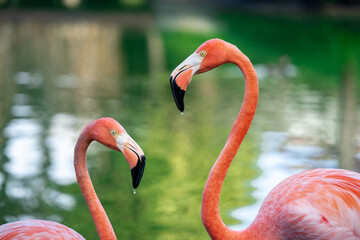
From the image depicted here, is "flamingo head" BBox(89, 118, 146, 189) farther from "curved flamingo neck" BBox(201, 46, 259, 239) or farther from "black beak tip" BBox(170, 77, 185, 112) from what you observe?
"curved flamingo neck" BBox(201, 46, 259, 239)

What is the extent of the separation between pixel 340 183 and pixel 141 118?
5.27m

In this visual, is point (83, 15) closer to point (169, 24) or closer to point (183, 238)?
point (169, 24)

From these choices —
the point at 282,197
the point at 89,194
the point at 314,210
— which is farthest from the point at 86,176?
the point at 314,210

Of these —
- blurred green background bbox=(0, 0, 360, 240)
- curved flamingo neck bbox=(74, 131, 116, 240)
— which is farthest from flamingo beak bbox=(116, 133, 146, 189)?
blurred green background bbox=(0, 0, 360, 240)

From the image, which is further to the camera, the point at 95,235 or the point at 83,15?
the point at 83,15

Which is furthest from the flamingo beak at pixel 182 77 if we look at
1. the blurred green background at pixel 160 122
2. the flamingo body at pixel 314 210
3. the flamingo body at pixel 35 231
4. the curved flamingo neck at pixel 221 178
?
the blurred green background at pixel 160 122

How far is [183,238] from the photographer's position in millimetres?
4395

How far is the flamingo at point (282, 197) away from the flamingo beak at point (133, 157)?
11.9 inches

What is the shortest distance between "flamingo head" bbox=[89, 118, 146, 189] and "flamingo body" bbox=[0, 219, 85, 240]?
489 mm

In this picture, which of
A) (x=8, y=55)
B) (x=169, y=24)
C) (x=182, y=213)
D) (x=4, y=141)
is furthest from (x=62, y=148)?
(x=169, y=24)

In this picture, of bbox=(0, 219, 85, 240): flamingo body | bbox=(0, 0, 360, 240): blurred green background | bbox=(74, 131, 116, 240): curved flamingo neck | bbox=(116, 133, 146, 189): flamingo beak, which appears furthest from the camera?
bbox=(0, 0, 360, 240): blurred green background

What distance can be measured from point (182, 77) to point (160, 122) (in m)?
5.02

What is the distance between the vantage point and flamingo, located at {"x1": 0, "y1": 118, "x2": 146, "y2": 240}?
2785mm

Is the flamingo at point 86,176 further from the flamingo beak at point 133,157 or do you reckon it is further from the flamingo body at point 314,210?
the flamingo body at point 314,210
